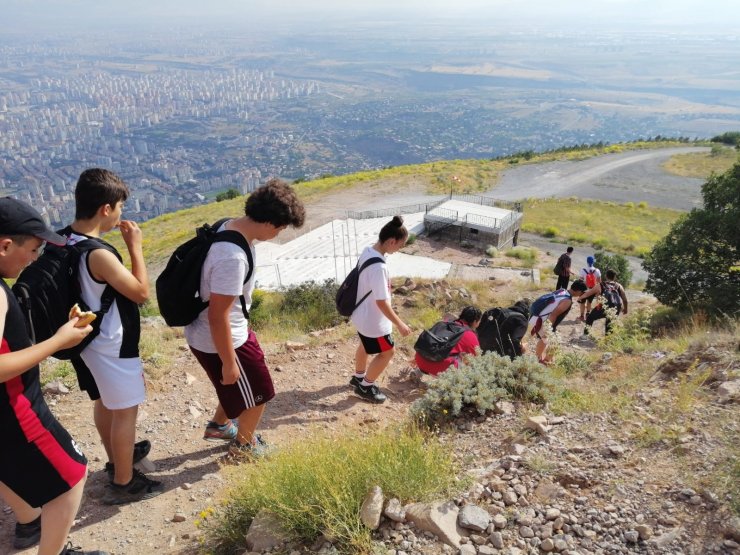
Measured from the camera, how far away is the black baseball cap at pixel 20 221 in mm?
2102

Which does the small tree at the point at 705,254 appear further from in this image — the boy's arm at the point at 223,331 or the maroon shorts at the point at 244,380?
the boy's arm at the point at 223,331

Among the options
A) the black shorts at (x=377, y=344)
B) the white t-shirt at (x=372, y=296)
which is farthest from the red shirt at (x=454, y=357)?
the white t-shirt at (x=372, y=296)

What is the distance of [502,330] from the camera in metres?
5.43

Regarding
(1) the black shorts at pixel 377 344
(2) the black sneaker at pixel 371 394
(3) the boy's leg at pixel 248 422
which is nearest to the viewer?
(3) the boy's leg at pixel 248 422

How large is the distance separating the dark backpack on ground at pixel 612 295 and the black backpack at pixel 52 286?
705 cm

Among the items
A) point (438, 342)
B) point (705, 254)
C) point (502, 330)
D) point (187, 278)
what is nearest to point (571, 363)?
point (502, 330)

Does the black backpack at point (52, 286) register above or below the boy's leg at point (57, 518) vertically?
above

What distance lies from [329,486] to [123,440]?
1.39m

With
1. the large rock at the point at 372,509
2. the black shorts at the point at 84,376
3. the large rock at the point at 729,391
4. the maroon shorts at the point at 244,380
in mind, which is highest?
the black shorts at the point at 84,376

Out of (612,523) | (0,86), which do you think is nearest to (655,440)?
(612,523)

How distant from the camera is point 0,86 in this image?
16850 centimetres

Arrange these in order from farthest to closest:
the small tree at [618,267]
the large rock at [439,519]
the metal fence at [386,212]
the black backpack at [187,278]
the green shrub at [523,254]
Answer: the metal fence at [386,212]
the green shrub at [523,254]
the small tree at [618,267]
the black backpack at [187,278]
the large rock at [439,519]

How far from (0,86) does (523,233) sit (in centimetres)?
20291

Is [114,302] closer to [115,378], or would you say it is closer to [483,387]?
[115,378]
